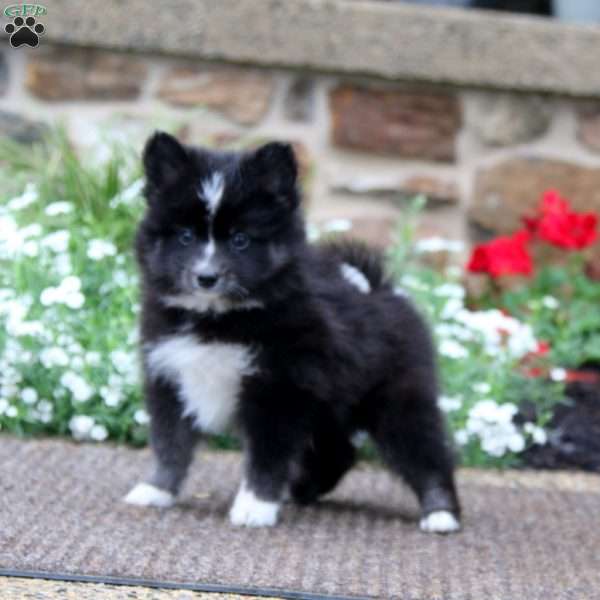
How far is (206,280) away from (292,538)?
76 centimetres

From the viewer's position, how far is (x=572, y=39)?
6.49 metres

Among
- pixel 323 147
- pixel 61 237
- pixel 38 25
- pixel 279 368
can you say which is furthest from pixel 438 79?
pixel 279 368

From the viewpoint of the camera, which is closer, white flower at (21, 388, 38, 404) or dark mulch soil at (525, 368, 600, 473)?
white flower at (21, 388, 38, 404)

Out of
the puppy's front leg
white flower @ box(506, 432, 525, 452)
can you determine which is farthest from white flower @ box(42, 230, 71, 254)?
white flower @ box(506, 432, 525, 452)

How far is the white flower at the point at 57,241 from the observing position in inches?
194

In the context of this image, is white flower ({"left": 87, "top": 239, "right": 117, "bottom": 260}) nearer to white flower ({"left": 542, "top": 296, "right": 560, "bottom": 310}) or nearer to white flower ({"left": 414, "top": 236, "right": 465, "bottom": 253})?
white flower ({"left": 414, "top": 236, "right": 465, "bottom": 253})

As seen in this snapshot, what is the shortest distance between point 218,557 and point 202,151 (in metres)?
1.16

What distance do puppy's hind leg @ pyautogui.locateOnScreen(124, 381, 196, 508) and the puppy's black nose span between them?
1.38ft

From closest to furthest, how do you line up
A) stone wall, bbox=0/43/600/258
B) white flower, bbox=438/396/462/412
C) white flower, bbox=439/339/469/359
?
white flower, bbox=438/396/462/412 → white flower, bbox=439/339/469/359 → stone wall, bbox=0/43/600/258

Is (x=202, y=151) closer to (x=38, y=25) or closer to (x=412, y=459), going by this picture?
(x=412, y=459)

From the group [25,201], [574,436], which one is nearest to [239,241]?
[25,201]

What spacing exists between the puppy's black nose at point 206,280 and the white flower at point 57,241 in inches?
63.0

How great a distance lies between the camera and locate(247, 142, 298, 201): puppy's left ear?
3.60m

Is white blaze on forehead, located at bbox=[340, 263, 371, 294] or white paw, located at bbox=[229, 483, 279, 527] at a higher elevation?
white blaze on forehead, located at bbox=[340, 263, 371, 294]
